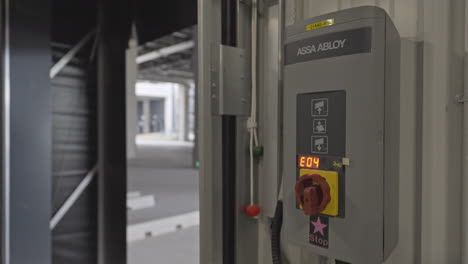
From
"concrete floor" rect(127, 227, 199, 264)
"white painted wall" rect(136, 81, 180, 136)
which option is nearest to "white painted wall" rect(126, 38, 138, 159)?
"concrete floor" rect(127, 227, 199, 264)

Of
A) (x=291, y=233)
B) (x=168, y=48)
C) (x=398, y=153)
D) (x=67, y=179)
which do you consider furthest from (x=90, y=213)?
(x=168, y=48)

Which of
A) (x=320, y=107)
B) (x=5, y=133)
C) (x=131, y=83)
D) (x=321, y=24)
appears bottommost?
(x=5, y=133)

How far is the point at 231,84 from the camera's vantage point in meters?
1.17

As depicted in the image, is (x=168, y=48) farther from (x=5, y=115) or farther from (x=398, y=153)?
(x=398, y=153)

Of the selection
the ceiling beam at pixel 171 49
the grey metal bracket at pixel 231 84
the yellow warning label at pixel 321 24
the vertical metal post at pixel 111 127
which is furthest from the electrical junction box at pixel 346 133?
the ceiling beam at pixel 171 49

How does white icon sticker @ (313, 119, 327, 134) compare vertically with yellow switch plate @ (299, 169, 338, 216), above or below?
above

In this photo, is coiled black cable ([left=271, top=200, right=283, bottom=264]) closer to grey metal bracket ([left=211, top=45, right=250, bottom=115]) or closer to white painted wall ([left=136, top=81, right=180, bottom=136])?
grey metal bracket ([left=211, top=45, right=250, bottom=115])

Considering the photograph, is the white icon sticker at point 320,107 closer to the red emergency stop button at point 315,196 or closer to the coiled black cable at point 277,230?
the red emergency stop button at point 315,196

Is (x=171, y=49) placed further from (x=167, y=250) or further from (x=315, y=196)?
(x=315, y=196)

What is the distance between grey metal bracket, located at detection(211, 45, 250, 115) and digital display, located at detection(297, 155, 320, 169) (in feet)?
1.13

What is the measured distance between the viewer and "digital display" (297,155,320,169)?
875 mm

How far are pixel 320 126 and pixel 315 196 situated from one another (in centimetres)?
18

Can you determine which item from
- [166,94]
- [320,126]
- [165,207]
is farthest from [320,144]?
[166,94]

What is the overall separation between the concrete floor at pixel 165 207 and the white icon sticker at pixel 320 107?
2415 mm
